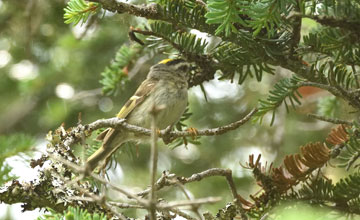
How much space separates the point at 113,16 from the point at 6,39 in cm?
143

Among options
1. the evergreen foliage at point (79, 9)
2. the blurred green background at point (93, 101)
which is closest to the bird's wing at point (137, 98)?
the blurred green background at point (93, 101)

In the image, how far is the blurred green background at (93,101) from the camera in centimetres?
478

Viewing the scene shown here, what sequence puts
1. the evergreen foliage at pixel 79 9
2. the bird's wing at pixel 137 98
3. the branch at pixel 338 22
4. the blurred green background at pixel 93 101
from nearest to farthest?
1. the branch at pixel 338 22
2. the evergreen foliage at pixel 79 9
3. the bird's wing at pixel 137 98
4. the blurred green background at pixel 93 101

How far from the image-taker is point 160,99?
4.09m

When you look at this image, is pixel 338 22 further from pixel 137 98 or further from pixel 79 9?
pixel 137 98

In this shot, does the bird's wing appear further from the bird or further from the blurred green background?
the blurred green background

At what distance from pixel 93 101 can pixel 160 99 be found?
1.09m

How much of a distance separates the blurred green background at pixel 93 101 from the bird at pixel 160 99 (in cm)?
53

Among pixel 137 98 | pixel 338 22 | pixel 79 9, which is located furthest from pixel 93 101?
pixel 338 22

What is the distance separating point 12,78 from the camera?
5176 millimetres

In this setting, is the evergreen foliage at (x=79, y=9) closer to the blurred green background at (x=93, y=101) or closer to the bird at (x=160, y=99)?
the bird at (x=160, y=99)

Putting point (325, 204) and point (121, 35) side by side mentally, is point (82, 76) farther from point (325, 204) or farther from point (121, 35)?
point (325, 204)

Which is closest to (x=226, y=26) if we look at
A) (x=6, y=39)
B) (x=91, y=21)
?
(x=91, y=21)

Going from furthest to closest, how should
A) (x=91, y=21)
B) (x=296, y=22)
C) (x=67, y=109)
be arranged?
(x=67, y=109) → (x=91, y=21) → (x=296, y=22)
